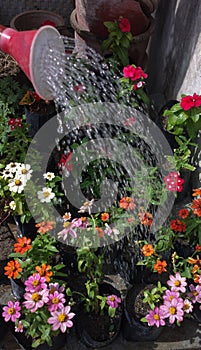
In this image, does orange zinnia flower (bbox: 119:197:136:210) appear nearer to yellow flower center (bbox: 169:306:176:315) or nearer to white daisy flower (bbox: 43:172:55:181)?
white daisy flower (bbox: 43:172:55:181)

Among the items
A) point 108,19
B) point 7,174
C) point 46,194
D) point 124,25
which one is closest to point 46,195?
point 46,194

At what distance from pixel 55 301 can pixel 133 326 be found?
1.41 ft

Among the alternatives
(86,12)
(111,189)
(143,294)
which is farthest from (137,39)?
A: (143,294)

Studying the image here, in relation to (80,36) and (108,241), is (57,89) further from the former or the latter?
(108,241)

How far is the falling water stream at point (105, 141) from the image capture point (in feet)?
8.04

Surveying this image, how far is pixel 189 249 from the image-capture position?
241 centimetres

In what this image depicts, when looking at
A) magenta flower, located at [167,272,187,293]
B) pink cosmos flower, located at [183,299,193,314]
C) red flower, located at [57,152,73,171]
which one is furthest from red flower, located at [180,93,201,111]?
pink cosmos flower, located at [183,299,193,314]

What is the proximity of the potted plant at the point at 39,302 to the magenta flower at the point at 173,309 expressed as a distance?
0.39m

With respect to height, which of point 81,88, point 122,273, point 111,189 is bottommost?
point 122,273

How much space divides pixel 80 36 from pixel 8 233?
1.28m

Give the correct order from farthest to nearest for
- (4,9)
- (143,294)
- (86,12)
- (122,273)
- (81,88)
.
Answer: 1. (4,9)
2. (86,12)
3. (81,88)
4. (122,273)
5. (143,294)

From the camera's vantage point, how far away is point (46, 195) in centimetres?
229

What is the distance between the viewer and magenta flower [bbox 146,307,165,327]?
203 cm

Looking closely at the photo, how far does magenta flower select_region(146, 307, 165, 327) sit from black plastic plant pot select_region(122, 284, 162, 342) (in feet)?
0.49
